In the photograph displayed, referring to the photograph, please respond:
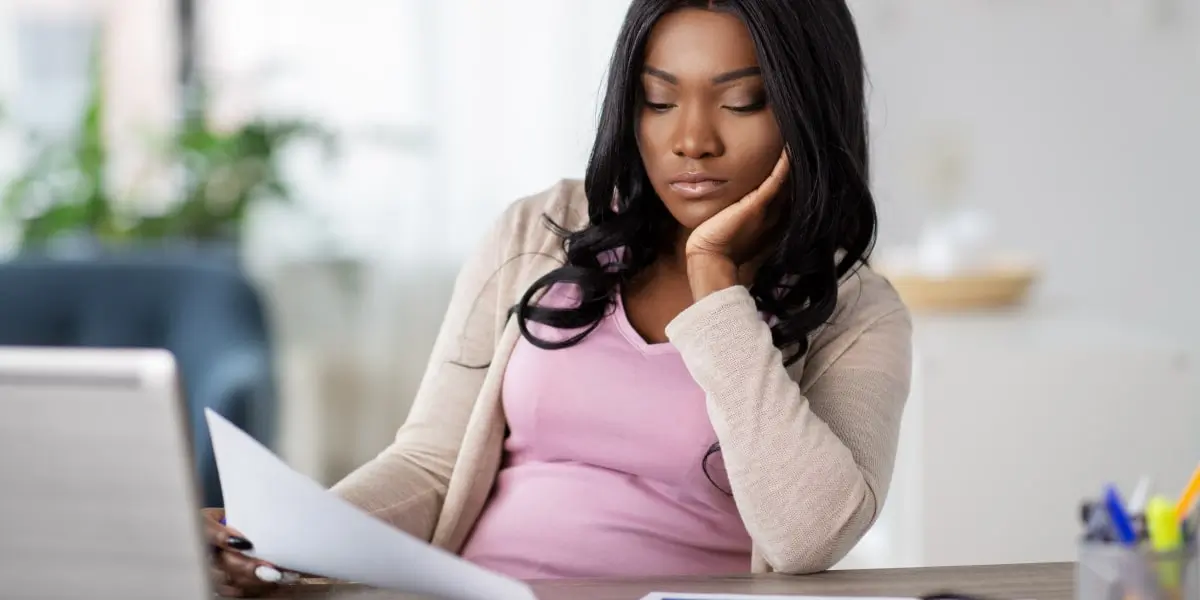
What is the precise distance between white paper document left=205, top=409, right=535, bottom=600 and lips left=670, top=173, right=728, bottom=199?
491mm

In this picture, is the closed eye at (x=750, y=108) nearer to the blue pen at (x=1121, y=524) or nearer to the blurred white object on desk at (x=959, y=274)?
the blue pen at (x=1121, y=524)

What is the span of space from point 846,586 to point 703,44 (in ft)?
1.70

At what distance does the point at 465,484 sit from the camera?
127 cm

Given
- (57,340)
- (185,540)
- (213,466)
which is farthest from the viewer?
(57,340)

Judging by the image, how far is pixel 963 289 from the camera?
8.85 ft

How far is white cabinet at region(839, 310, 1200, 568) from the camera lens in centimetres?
236

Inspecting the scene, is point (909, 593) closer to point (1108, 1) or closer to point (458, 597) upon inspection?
point (458, 597)

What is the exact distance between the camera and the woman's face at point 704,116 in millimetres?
1194

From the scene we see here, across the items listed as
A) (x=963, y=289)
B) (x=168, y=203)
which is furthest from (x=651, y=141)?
(x=168, y=203)

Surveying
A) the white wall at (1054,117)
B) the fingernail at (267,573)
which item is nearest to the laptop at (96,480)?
the fingernail at (267,573)

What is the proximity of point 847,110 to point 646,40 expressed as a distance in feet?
0.69

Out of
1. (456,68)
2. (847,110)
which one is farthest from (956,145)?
(847,110)

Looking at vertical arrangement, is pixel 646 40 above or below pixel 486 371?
above

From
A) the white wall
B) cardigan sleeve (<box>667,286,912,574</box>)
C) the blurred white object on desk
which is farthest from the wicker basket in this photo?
cardigan sleeve (<box>667,286,912,574</box>)
